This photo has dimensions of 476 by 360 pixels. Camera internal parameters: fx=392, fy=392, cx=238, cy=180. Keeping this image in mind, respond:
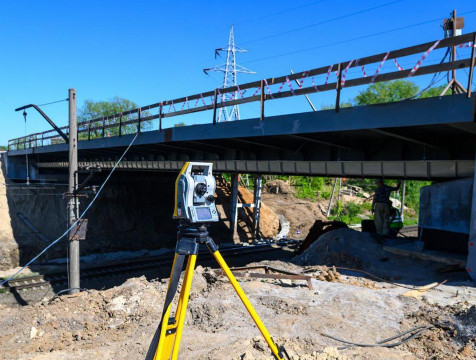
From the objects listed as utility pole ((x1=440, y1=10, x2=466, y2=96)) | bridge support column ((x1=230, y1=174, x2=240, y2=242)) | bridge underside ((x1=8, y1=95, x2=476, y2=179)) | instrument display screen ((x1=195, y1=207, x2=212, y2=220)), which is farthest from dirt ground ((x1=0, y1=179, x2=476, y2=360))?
bridge support column ((x1=230, y1=174, x2=240, y2=242))

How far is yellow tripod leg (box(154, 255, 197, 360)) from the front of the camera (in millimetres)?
3223

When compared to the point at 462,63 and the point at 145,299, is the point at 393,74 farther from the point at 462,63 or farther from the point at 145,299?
→ the point at 145,299

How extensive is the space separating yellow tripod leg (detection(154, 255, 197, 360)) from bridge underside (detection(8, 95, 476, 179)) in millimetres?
6688

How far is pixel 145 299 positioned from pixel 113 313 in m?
0.58

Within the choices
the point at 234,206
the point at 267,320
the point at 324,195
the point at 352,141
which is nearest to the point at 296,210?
the point at 234,206

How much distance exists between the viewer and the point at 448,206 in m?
9.52

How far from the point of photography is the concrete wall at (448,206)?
9.05m

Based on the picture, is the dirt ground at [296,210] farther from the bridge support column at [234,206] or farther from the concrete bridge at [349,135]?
the concrete bridge at [349,135]

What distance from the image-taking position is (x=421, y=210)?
409 inches

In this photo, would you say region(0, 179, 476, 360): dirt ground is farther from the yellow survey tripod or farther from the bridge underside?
the bridge underside

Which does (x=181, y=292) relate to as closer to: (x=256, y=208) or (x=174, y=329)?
(x=174, y=329)

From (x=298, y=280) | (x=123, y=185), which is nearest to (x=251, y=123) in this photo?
(x=298, y=280)

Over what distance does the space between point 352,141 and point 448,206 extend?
312cm

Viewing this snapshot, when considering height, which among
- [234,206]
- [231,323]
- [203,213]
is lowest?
[231,323]
